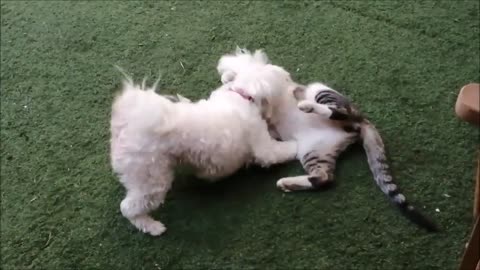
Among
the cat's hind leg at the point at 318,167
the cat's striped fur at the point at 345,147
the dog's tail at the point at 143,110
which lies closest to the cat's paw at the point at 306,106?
the cat's striped fur at the point at 345,147

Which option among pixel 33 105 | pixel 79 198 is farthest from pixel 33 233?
pixel 33 105

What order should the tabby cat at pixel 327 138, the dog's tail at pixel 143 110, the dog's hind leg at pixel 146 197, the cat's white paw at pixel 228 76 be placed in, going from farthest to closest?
the cat's white paw at pixel 228 76 < the tabby cat at pixel 327 138 < the dog's hind leg at pixel 146 197 < the dog's tail at pixel 143 110

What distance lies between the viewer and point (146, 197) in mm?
1578

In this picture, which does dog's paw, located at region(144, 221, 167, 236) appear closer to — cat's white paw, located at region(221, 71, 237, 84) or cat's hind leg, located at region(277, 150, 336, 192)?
cat's hind leg, located at region(277, 150, 336, 192)

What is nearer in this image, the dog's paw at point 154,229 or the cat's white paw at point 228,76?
the dog's paw at point 154,229

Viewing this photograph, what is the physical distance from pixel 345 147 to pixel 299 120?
150 millimetres

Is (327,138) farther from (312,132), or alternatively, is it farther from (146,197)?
(146,197)

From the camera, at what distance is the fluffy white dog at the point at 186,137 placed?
1479 millimetres

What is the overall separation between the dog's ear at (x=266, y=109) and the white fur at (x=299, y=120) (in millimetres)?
20

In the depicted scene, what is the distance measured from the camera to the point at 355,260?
1.55m

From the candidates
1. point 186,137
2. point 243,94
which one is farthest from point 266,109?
point 186,137

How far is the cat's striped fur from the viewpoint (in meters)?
1.64

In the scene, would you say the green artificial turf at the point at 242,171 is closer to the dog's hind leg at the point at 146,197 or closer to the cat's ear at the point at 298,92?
the dog's hind leg at the point at 146,197

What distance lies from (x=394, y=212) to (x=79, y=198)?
874 mm
